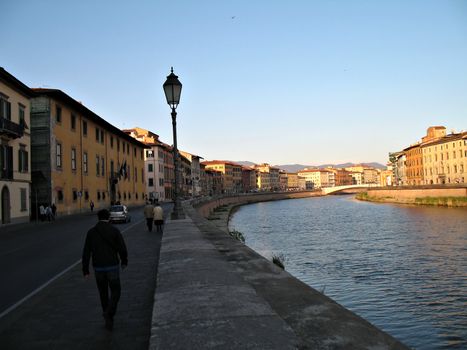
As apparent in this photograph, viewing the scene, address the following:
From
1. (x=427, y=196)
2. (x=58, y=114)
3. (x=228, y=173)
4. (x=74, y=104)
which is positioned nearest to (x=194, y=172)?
(x=228, y=173)

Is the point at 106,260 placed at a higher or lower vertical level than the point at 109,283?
higher

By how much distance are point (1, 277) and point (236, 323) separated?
27.2ft

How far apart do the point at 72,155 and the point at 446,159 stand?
264ft

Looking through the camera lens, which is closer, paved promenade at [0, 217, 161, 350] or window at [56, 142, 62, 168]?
paved promenade at [0, 217, 161, 350]

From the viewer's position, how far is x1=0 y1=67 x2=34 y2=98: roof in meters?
30.2

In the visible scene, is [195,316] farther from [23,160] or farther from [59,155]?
[59,155]

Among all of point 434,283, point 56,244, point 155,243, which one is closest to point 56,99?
point 56,244

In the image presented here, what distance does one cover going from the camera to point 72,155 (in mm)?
44219

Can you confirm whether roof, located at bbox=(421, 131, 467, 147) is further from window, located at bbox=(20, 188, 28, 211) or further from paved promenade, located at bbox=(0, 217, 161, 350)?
paved promenade, located at bbox=(0, 217, 161, 350)

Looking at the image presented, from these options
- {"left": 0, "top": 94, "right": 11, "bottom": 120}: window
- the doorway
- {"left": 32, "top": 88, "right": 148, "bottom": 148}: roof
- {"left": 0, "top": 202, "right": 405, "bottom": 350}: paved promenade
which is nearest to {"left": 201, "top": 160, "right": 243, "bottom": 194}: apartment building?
{"left": 32, "top": 88, "right": 148, "bottom": 148}: roof

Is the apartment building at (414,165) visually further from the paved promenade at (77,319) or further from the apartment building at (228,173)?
the paved promenade at (77,319)

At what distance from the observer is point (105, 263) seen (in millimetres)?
5914

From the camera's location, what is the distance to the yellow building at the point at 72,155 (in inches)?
1523

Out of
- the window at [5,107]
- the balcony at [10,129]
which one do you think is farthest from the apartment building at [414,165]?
the window at [5,107]
